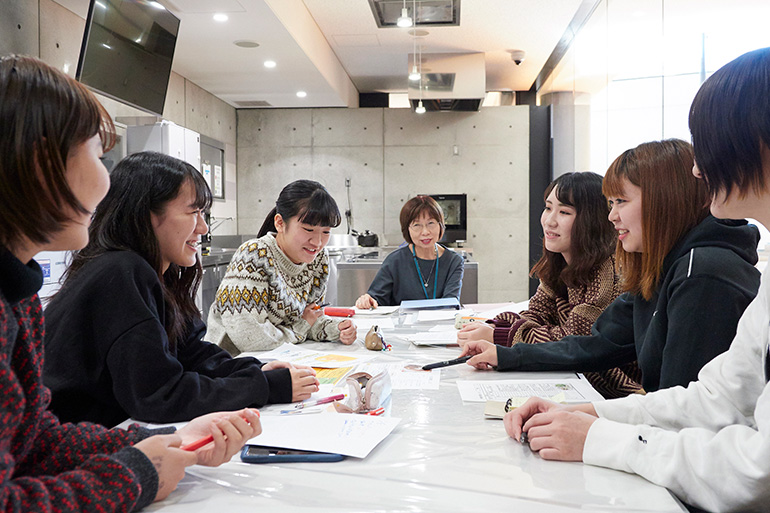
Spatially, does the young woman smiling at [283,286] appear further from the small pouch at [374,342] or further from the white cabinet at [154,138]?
the white cabinet at [154,138]

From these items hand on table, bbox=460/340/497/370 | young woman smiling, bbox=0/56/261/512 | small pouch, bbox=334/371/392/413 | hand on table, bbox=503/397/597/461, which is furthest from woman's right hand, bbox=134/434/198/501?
hand on table, bbox=460/340/497/370

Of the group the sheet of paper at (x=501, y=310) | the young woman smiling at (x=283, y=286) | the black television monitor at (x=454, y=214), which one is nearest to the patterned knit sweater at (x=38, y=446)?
the young woman smiling at (x=283, y=286)

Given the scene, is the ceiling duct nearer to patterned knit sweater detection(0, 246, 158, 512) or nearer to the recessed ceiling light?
the recessed ceiling light

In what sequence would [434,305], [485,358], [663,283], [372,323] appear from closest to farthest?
[663,283], [485,358], [372,323], [434,305]

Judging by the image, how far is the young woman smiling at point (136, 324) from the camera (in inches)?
46.9

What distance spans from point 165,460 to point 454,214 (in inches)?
277

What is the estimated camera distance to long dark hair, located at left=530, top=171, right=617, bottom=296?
7.27 ft

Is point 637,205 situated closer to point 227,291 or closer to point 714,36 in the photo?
point 227,291

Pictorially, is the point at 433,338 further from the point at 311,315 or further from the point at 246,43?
the point at 246,43

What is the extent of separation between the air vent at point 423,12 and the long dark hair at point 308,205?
3.33 meters

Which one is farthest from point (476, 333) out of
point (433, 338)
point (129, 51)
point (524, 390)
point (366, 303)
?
point (129, 51)

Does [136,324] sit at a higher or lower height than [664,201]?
lower

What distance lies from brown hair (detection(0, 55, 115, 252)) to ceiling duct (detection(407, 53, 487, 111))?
20.6 ft

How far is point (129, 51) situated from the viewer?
3.87 m
